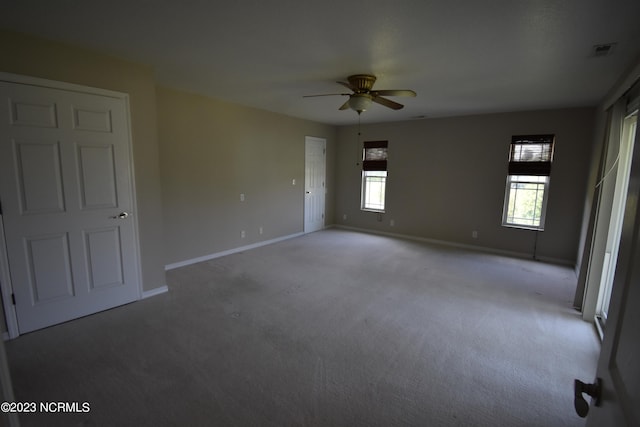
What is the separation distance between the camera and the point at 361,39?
8.00 ft

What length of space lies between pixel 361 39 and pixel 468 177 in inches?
163

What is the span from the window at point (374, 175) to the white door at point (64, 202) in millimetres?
4881

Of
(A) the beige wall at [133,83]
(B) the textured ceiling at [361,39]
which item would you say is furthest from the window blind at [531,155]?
(A) the beige wall at [133,83]

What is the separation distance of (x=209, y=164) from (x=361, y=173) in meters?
3.56

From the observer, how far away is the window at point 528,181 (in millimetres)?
4996

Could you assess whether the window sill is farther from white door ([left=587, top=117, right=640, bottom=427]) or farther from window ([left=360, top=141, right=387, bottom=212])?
white door ([left=587, top=117, right=640, bottom=427])

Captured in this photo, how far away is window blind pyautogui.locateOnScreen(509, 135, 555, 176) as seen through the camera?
4.95 meters

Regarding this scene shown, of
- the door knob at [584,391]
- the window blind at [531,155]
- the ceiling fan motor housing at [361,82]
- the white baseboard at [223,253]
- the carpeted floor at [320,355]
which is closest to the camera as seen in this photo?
the door knob at [584,391]

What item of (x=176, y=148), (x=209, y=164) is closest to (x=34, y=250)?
(x=176, y=148)

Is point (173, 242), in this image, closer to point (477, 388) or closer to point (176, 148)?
point (176, 148)

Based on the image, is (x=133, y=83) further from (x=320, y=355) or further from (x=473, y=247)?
(x=473, y=247)

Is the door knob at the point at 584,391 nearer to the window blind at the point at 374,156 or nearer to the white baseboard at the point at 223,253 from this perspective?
the white baseboard at the point at 223,253

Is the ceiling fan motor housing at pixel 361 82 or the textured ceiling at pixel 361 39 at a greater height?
the textured ceiling at pixel 361 39

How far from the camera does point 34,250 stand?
2705 millimetres
